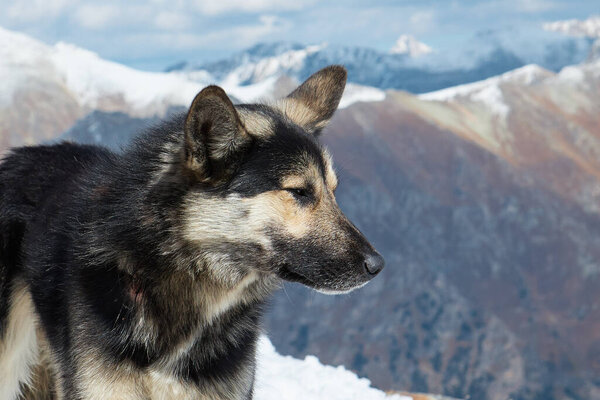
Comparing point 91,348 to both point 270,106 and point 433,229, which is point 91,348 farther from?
point 433,229

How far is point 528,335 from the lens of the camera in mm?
127688

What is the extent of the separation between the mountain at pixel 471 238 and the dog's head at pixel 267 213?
110m

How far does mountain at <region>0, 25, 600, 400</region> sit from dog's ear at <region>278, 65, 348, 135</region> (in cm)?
10910

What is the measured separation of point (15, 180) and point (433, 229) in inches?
5619

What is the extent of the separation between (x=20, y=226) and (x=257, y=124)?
81.3 inches

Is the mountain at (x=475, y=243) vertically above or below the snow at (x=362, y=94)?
below

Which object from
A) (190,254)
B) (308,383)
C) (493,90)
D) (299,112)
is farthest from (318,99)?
(493,90)

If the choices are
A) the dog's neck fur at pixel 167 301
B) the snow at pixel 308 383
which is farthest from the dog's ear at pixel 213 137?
the snow at pixel 308 383

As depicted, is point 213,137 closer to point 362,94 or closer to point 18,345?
point 18,345

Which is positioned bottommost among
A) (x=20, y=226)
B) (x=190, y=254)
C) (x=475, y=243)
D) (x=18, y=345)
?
(x=475, y=243)

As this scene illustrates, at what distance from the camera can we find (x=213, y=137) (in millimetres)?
3479

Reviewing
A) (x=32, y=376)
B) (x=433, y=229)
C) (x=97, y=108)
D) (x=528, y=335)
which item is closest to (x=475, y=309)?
(x=528, y=335)

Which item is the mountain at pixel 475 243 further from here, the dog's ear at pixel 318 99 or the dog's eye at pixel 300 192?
the dog's eye at pixel 300 192

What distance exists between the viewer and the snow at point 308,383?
7.64 meters
